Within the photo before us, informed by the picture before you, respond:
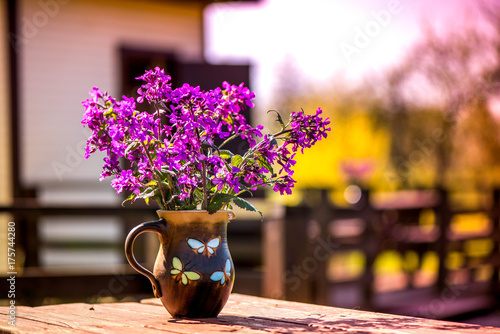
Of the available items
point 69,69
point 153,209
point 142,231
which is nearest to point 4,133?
point 69,69

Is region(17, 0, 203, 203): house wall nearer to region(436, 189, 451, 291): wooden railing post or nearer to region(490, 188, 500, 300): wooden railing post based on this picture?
region(436, 189, 451, 291): wooden railing post

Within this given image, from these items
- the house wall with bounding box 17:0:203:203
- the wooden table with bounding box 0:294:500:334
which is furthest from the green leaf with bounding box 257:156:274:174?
the house wall with bounding box 17:0:203:203

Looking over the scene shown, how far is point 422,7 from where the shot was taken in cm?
1535

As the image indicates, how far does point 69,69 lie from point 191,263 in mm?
6191

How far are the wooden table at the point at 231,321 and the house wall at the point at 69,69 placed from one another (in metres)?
5.37

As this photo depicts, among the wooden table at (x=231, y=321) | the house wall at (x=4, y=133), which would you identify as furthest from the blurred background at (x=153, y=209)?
the wooden table at (x=231, y=321)

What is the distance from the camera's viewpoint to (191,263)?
73.4 inches

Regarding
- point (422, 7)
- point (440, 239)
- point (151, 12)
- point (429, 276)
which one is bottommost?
point (429, 276)

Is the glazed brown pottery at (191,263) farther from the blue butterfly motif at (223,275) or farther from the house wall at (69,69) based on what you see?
the house wall at (69,69)

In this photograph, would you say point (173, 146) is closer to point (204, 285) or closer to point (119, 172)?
point (119, 172)

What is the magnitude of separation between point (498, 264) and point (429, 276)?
0.83 meters

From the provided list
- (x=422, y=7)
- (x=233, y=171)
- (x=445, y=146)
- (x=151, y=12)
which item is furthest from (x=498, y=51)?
(x=233, y=171)

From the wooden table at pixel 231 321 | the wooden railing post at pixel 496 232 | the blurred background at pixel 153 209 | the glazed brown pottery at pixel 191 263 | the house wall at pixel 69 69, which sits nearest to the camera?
the wooden table at pixel 231 321

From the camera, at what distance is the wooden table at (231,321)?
1.74m
